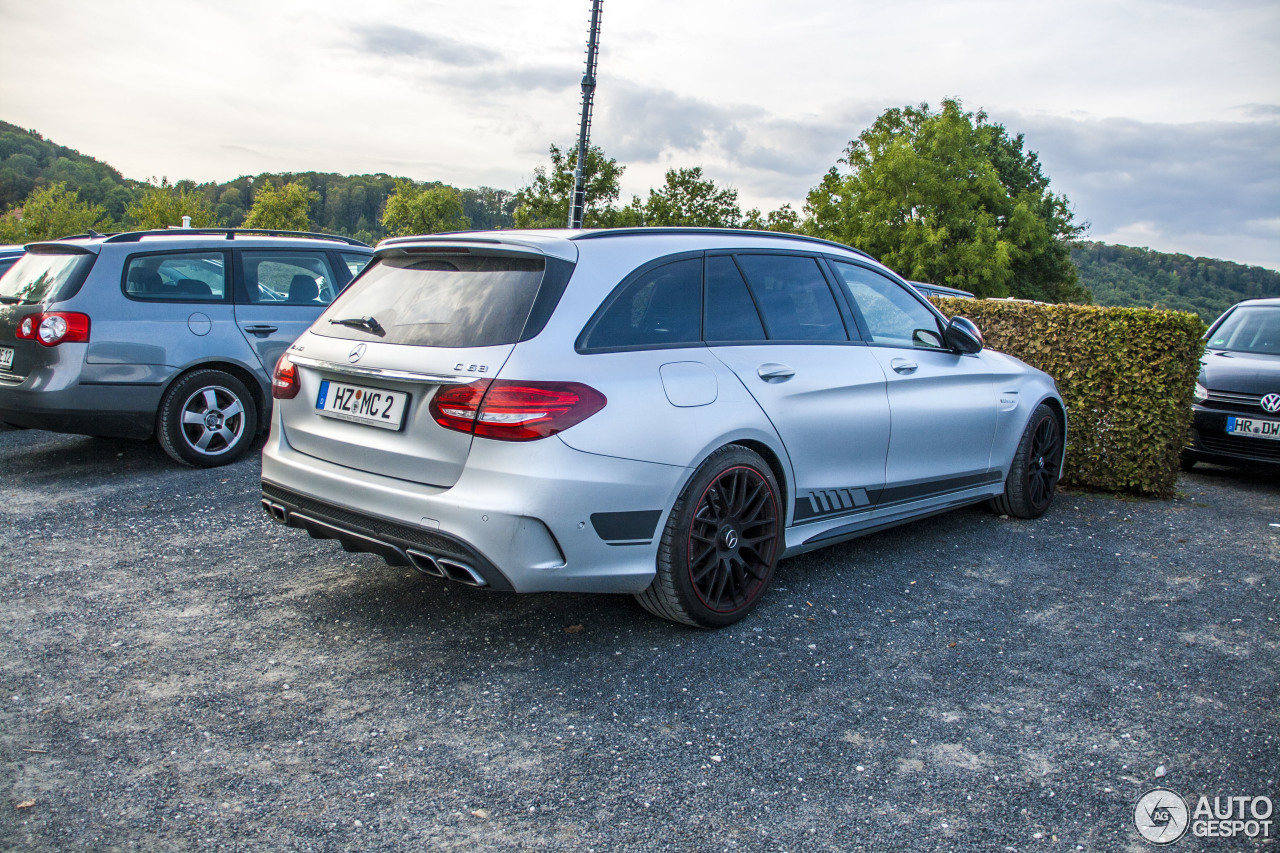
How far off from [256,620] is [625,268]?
2.19 metres

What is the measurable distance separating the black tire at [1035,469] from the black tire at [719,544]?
8.44 feet

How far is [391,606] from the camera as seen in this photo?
4188mm

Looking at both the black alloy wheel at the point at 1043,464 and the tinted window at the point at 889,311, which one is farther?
the black alloy wheel at the point at 1043,464

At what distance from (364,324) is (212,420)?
12.4 feet

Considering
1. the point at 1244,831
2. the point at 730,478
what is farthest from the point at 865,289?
the point at 1244,831

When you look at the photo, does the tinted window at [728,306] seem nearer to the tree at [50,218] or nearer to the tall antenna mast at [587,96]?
the tall antenna mast at [587,96]

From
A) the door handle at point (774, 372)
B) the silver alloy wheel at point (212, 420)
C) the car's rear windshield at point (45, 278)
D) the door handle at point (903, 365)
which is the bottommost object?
the silver alloy wheel at point (212, 420)

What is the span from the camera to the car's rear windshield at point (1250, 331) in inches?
327

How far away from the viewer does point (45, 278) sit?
6527 mm

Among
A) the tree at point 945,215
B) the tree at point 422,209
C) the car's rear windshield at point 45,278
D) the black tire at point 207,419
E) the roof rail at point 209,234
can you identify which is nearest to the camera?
the car's rear windshield at point 45,278

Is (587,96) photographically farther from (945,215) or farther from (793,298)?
(945,215)

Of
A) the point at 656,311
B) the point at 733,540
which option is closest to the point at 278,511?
the point at 656,311

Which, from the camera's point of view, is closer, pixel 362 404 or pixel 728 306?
pixel 362 404

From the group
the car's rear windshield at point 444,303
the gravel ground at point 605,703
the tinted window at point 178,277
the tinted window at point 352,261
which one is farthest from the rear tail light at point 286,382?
the tinted window at point 352,261
